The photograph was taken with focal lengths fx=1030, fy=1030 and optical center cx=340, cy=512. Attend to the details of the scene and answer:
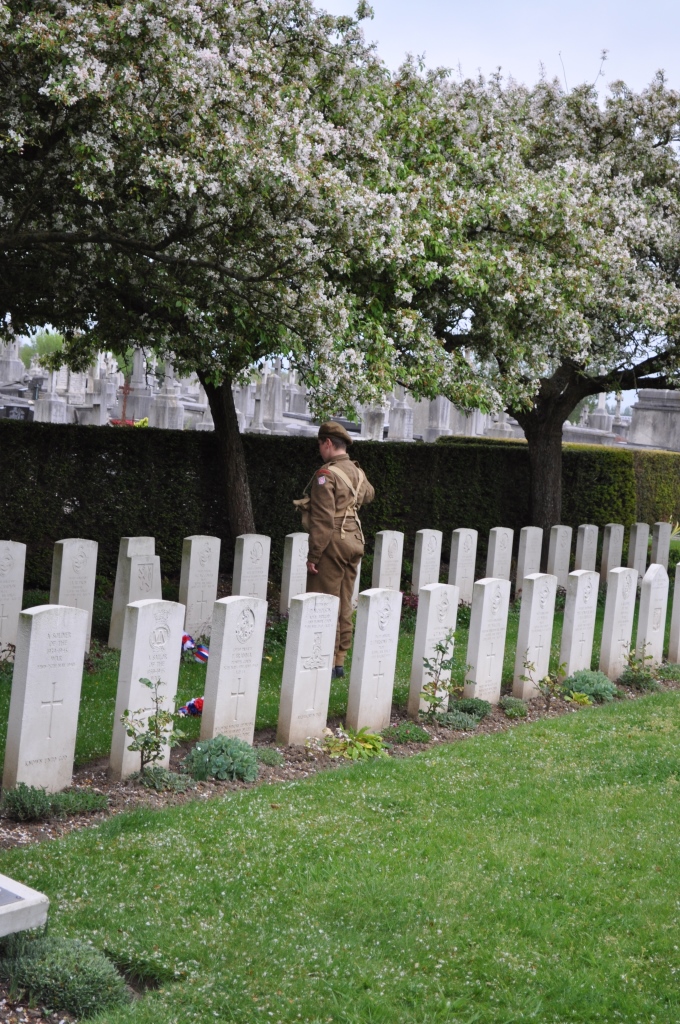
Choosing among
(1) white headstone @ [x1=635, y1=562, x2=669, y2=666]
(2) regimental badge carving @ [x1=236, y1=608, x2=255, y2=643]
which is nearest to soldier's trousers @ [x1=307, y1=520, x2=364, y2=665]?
(2) regimental badge carving @ [x1=236, y1=608, x2=255, y2=643]

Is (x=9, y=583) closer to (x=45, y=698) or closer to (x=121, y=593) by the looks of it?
(x=121, y=593)

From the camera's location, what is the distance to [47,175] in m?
8.86

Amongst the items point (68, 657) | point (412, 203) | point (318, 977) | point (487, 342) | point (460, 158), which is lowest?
point (318, 977)

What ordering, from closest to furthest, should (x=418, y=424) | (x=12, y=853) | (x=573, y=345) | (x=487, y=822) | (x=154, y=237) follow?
(x=12, y=853)
(x=487, y=822)
(x=154, y=237)
(x=573, y=345)
(x=418, y=424)

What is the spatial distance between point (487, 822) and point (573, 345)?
25.1ft

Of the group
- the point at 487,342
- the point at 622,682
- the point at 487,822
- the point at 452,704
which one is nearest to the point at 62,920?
the point at 487,822

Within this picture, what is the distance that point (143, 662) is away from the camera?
6.11 m

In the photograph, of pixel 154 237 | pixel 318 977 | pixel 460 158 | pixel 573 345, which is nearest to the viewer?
pixel 318 977

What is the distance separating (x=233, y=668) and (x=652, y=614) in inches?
201

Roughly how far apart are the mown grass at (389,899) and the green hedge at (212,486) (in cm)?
621

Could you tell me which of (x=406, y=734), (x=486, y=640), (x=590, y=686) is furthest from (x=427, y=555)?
(x=406, y=734)

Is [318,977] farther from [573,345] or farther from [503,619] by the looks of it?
[573,345]

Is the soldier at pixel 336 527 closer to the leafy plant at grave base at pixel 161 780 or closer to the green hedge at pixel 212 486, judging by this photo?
the leafy plant at grave base at pixel 161 780

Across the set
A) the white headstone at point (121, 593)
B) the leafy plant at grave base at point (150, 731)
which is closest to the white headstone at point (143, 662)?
the leafy plant at grave base at point (150, 731)
